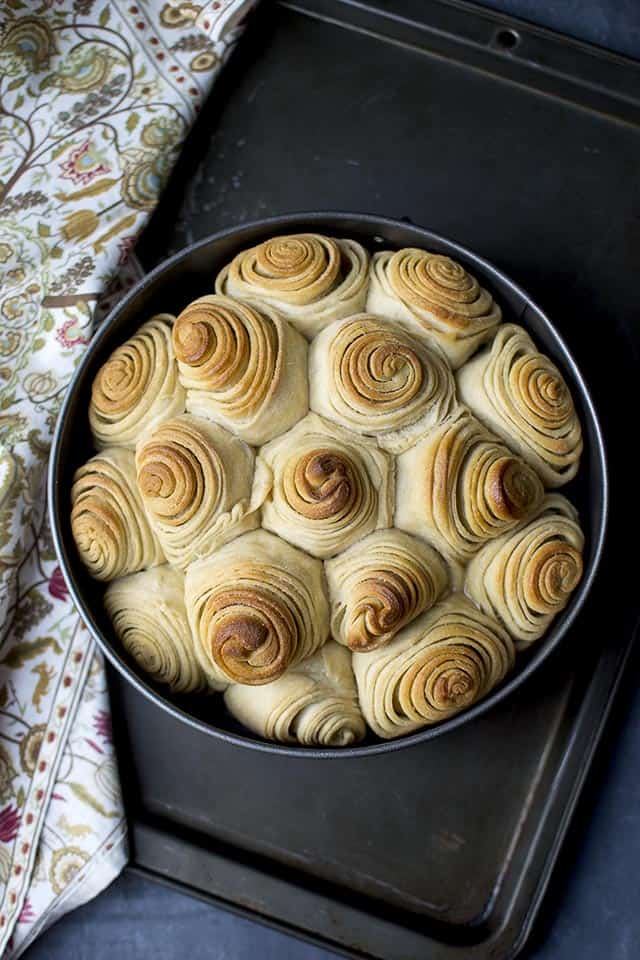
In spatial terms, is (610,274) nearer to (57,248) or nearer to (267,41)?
(267,41)

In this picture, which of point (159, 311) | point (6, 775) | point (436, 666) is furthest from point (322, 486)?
point (6, 775)

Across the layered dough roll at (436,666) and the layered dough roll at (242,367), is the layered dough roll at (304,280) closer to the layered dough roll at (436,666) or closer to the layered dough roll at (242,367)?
Result: the layered dough roll at (242,367)

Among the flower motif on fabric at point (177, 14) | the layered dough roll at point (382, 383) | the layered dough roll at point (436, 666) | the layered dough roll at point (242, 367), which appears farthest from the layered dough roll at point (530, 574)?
the flower motif on fabric at point (177, 14)

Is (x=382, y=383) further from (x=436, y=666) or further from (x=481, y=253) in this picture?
(x=481, y=253)

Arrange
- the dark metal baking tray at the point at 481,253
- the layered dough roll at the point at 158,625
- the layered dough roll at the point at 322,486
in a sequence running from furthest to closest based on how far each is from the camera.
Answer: the dark metal baking tray at the point at 481,253 < the layered dough roll at the point at 158,625 < the layered dough roll at the point at 322,486

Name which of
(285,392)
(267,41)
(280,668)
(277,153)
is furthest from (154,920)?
(267,41)

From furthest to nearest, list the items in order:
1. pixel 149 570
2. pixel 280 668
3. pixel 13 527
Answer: pixel 13 527 → pixel 149 570 → pixel 280 668

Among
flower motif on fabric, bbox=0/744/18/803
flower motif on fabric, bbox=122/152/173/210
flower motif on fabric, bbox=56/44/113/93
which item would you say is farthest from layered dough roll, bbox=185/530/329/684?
flower motif on fabric, bbox=56/44/113/93
